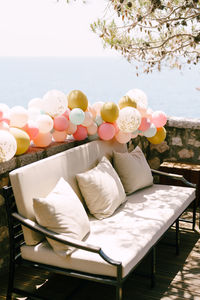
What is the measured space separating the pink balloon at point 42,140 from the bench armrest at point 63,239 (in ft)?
2.36

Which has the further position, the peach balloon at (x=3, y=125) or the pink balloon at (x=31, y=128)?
the pink balloon at (x=31, y=128)

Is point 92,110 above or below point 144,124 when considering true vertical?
above

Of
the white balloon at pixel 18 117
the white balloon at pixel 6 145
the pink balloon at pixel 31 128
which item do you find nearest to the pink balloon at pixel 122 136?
the pink balloon at pixel 31 128

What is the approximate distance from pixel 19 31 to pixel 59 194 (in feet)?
202

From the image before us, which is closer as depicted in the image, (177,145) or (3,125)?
(3,125)

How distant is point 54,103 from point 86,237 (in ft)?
3.55

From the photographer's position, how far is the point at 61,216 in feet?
8.28

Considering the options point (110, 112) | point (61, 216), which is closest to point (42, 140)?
point (110, 112)

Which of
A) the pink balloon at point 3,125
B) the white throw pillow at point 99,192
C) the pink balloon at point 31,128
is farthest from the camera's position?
the white throw pillow at point 99,192

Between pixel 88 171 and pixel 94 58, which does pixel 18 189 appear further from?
pixel 94 58

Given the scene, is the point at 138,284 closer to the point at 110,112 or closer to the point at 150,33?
the point at 110,112

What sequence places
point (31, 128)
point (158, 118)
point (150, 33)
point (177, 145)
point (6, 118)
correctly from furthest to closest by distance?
point (150, 33) < point (177, 145) < point (158, 118) < point (31, 128) < point (6, 118)

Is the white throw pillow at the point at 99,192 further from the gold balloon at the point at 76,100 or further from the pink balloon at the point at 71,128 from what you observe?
the gold balloon at the point at 76,100

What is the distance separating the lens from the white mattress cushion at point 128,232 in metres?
2.41
